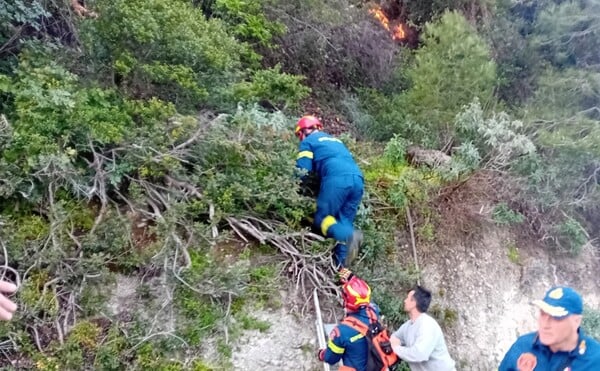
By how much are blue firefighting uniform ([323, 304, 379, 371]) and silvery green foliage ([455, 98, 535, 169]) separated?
4051mm

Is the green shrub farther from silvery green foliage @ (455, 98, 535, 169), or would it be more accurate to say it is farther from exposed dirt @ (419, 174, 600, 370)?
silvery green foliage @ (455, 98, 535, 169)

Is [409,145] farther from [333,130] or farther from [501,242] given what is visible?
[501,242]

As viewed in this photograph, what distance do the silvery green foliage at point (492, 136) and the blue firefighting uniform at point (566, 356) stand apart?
4.65 metres

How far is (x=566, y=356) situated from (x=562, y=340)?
12cm

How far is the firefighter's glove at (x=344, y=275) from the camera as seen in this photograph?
5844 mm

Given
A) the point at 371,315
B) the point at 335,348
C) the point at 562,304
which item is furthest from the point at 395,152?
the point at 562,304

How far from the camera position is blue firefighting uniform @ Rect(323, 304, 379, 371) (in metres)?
4.80

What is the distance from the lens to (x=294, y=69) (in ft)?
32.4

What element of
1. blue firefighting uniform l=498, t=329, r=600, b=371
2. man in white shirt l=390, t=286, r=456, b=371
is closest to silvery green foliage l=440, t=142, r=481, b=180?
man in white shirt l=390, t=286, r=456, b=371

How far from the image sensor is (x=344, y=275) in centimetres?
590

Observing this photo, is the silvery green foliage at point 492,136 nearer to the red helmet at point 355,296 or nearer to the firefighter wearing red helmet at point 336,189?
the firefighter wearing red helmet at point 336,189

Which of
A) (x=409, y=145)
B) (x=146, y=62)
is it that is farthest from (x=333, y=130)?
(x=146, y=62)

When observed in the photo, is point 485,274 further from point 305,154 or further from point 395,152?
point 305,154

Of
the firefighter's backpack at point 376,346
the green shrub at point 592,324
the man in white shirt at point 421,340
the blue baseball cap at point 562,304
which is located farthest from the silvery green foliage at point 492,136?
the blue baseball cap at point 562,304
